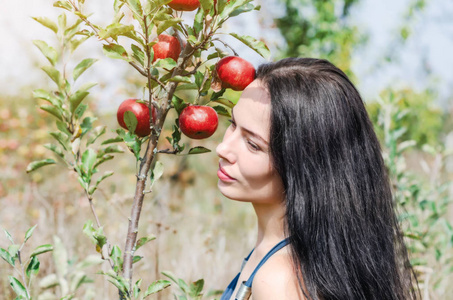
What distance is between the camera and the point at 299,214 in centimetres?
122

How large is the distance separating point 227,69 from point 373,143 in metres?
0.49

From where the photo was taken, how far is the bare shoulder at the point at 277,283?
3.70 feet

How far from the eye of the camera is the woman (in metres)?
1.21

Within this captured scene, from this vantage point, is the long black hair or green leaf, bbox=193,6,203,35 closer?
green leaf, bbox=193,6,203,35

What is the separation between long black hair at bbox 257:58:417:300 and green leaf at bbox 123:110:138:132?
34 cm

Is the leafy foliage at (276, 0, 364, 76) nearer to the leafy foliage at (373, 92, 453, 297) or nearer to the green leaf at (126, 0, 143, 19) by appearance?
the leafy foliage at (373, 92, 453, 297)

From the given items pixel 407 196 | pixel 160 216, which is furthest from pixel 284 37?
pixel 407 196

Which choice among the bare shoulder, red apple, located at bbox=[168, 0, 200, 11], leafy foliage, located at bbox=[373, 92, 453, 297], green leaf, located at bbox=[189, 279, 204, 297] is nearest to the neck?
the bare shoulder

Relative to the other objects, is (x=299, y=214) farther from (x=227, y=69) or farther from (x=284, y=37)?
(x=284, y=37)

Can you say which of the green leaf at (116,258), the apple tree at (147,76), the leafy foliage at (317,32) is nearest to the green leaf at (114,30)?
the apple tree at (147,76)

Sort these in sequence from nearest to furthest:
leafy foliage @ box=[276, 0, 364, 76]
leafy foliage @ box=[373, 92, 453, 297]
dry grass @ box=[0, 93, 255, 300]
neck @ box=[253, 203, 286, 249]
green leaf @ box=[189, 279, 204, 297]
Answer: neck @ box=[253, 203, 286, 249] → green leaf @ box=[189, 279, 204, 297] → leafy foliage @ box=[373, 92, 453, 297] → dry grass @ box=[0, 93, 255, 300] → leafy foliage @ box=[276, 0, 364, 76]

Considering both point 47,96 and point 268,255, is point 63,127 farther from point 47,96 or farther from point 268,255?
point 268,255

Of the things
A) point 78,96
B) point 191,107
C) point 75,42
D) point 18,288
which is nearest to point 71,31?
point 75,42

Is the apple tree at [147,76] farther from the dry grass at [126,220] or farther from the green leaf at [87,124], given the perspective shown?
the dry grass at [126,220]
